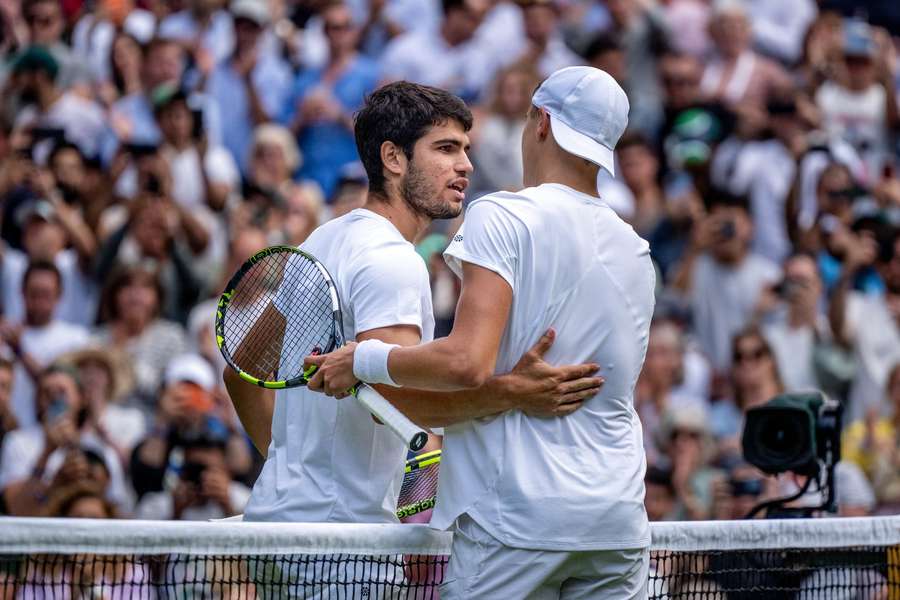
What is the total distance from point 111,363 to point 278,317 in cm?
482

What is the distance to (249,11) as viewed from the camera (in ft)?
40.6

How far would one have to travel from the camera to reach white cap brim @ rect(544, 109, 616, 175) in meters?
4.41

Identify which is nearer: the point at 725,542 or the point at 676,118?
the point at 725,542

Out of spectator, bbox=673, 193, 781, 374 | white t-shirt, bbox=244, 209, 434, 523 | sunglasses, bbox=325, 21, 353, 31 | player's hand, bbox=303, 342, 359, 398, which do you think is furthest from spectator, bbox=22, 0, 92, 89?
player's hand, bbox=303, 342, 359, 398

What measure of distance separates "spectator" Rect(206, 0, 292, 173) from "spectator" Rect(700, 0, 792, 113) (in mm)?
3504

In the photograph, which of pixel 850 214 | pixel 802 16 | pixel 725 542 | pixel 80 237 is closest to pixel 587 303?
pixel 725 542

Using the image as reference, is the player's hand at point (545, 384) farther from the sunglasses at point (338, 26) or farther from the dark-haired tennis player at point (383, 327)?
the sunglasses at point (338, 26)

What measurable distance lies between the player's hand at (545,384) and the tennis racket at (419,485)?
857 millimetres

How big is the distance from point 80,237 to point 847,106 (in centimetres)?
629

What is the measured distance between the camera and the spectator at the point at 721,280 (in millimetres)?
11016

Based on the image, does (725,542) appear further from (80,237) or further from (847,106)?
(847,106)

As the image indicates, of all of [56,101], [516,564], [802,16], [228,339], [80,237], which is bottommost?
[516,564]

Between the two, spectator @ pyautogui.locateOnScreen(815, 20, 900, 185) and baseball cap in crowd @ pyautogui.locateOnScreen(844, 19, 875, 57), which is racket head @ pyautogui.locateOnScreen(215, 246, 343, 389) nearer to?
spectator @ pyautogui.locateOnScreen(815, 20, 900, 185)

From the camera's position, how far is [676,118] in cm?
1248
